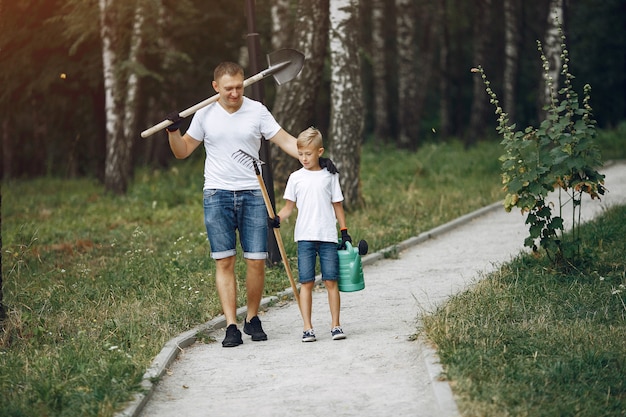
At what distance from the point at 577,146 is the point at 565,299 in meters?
1.65

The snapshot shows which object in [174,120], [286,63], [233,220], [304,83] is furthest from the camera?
[304,83]

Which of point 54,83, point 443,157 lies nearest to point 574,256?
point 443,157

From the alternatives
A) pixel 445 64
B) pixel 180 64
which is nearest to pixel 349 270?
pixel 180 64

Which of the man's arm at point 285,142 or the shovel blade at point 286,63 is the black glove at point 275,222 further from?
the shovel blade at point 286,63

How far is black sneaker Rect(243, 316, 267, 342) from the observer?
8844 millimetres

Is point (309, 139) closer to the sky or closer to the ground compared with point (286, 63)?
closer to the ground

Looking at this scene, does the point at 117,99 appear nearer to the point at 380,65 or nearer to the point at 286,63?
the point at 286,63

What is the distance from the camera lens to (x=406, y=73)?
32.6 meters

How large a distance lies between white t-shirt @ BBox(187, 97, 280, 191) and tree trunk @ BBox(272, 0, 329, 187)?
26.2ft

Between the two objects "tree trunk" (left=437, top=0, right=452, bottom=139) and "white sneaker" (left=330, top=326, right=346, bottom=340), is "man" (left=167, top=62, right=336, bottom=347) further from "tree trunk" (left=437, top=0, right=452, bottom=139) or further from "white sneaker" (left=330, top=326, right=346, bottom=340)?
"tree trunk" (left=437, top=0, right=452, bottom=139)

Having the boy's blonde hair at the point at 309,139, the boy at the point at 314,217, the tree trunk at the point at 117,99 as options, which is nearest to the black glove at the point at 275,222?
the boy at the point at 314,217

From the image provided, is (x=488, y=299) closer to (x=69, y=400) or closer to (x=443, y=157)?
(x=69, y=400)

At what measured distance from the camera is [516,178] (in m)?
10.2

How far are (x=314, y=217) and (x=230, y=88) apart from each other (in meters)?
1.24
